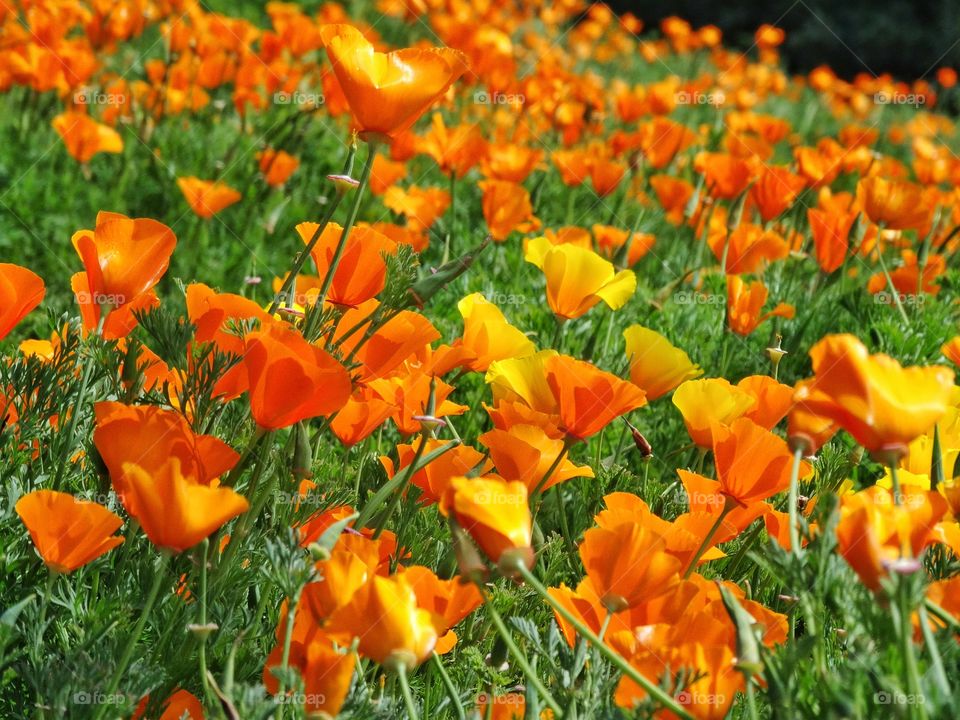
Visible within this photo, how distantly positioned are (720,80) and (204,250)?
192 inches

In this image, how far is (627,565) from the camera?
122cm

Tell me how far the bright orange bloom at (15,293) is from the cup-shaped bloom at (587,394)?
66 centimetres

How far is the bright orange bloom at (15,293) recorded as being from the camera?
1354mm

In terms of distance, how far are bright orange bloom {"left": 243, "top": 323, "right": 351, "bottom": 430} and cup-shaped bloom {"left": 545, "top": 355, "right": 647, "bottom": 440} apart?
360 mm

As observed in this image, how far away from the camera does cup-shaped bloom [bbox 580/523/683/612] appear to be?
1218 millimetres

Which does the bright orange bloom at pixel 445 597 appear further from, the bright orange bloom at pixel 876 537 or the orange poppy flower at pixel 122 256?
the orange poppy flower at pixel 122 256

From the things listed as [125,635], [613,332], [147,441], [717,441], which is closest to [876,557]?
[717,441]

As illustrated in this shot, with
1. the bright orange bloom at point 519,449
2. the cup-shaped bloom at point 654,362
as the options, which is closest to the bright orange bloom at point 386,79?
the bright orange bloom at point 519,449

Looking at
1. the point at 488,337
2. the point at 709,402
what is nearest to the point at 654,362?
the point at 709,402

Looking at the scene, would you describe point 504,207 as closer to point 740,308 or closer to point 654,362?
point 740,308

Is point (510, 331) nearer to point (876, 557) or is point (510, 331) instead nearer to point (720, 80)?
point (876, 557)

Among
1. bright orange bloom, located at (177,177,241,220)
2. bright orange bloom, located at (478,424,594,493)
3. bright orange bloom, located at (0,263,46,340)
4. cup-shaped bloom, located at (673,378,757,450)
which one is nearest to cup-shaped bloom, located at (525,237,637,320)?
cup-shaped bloom, located at (673,378,757,450)

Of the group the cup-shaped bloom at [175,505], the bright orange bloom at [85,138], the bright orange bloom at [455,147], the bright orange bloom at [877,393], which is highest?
the bright orange bloom at [877,393]

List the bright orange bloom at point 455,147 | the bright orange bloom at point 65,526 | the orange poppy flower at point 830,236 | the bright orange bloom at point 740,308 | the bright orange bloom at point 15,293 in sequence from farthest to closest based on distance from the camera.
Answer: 1. the bright orange bloom at point 455,147
2. the orange poppy flower at point 830,236
3. the bright orange bloom at point 740,308
4. the bright orange bloom at point 15,293
5. the bright orange bloom at point 65,526
